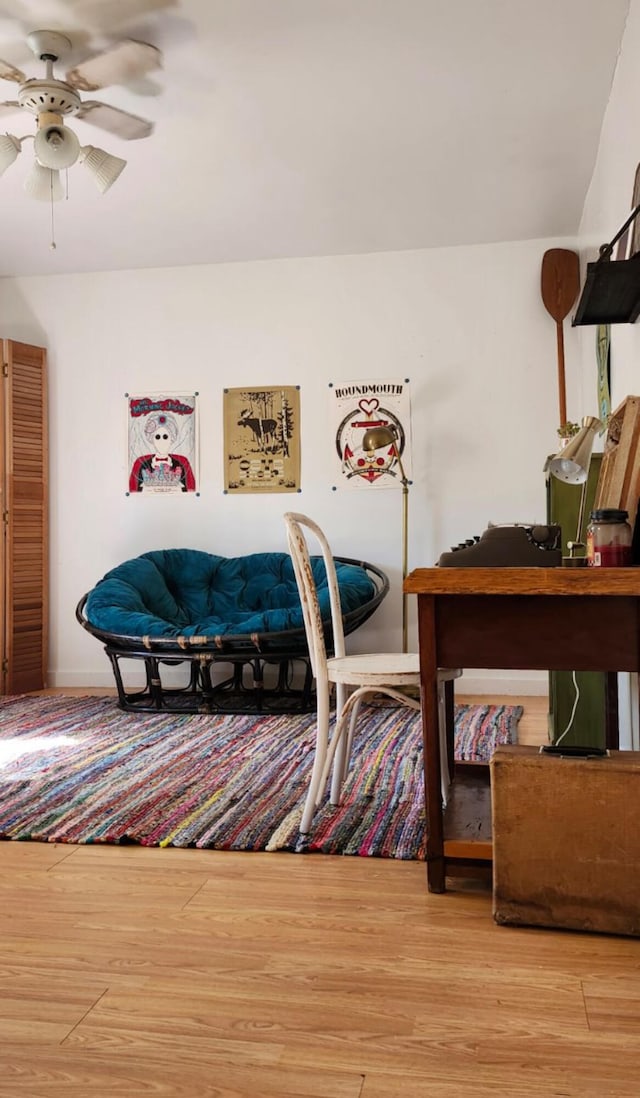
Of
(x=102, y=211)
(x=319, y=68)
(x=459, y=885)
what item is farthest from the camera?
(x=102, y=211)

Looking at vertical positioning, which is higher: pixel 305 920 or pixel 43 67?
pixel 43 67

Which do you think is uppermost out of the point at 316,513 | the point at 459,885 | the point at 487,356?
the point at 487,356

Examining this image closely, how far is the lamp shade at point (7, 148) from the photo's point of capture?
11.2 feet

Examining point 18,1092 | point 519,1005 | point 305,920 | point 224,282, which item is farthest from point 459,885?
point 224,282

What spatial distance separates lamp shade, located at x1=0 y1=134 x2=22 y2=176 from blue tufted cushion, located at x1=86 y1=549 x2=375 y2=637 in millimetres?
2138

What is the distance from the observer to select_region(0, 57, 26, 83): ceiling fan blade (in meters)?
3.13

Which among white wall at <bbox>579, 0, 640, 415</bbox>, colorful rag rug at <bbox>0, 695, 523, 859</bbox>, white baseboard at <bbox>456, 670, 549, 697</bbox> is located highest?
white wall at <bbox>579, 0, 640, 415</bbox>

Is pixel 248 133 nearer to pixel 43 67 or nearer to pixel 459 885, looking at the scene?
pixel 43 67

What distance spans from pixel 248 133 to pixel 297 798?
2.80 metres

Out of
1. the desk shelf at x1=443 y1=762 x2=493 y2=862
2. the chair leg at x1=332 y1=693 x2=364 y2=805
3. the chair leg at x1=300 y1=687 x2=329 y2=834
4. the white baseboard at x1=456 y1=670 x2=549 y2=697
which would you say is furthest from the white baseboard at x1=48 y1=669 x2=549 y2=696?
the chair leg at x1=300 y1=687 x2=329 y2=834

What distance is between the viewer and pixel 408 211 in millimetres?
4762

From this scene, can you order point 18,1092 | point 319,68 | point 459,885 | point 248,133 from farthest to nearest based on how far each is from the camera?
point 248,133, point 319,68, point 459,885, point 18,1092

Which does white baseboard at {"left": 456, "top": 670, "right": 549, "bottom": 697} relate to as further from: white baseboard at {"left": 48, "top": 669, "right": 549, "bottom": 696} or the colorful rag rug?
the colorful rag rug

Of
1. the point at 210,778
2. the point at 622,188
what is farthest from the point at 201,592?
the point at 622,188
